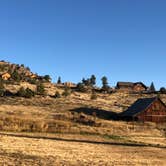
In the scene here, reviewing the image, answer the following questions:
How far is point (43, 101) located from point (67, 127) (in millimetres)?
39316

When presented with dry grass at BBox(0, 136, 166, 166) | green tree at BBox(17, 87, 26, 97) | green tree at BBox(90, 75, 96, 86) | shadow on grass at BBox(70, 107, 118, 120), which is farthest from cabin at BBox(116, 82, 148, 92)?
dry grass at BBox(0, 136, 166, 166)

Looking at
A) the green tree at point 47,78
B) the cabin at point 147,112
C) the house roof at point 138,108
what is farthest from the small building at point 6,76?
the cabin at point 147,112

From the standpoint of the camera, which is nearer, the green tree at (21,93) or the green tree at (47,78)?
the green tree at (21,93)

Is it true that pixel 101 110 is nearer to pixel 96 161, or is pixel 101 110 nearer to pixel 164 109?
pixel 164 109

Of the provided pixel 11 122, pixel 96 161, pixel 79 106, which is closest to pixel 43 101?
pixel 79 106

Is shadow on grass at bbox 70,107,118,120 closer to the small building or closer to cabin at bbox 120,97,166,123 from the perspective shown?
cabin at bbox 120,97,166,123

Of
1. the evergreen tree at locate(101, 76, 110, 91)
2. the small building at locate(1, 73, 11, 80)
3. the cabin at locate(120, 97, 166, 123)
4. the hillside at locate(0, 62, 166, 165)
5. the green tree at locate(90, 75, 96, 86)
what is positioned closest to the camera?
the hillside at locate(0, 62, 166, 165)

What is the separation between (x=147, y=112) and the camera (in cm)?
6806

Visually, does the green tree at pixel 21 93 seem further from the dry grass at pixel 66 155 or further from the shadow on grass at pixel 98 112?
the dry grass at pixel 66 155

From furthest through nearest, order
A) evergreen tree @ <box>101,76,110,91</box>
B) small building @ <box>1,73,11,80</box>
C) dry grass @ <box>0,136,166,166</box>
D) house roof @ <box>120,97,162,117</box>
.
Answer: evergreen tree @ <box>101,76,110,91</box>
small building @ <box>1,73,11,80</box>
house roof @ <box>120,97,162,117</box>
dry grass @ <box>0,136,166,166</box>

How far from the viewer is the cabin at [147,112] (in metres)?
66.5

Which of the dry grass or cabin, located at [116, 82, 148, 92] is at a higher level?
cabin, located at [116, 82, 148, 92]

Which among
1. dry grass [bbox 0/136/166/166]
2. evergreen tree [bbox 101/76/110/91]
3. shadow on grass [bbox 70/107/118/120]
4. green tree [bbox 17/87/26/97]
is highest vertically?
evergreen tree [bbox 101/76/110/91]

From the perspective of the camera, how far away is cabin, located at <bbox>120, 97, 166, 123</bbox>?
66500 millimetres
